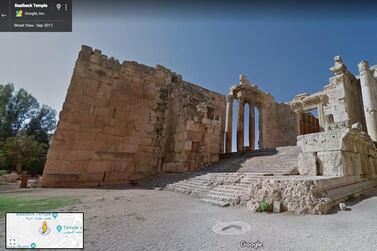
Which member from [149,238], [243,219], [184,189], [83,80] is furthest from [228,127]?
[149,238]

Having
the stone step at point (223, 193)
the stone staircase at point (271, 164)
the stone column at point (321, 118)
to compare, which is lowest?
the stone step at point (223, 193)

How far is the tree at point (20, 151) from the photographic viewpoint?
591 inches

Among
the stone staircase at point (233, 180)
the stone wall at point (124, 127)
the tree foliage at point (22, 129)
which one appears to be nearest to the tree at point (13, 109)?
the tree foliage at point (22, 129)

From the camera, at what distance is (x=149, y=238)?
2398mm

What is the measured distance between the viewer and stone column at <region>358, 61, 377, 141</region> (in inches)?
437

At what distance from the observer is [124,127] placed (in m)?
9.12

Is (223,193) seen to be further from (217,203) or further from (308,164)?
(308,164)

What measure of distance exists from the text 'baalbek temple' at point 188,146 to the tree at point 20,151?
Result: 11.7 meters

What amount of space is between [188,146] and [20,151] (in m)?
14.9

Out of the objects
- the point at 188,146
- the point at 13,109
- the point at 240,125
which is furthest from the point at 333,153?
the point at 13,109

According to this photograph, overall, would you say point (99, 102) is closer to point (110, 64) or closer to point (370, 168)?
point (110, 64)

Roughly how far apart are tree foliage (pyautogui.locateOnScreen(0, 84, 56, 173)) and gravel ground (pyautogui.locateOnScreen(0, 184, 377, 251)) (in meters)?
16.3

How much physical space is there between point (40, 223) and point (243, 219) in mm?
2829

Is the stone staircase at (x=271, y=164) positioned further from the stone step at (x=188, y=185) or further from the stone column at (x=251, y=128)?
the stone column at (x=251, y=128)
